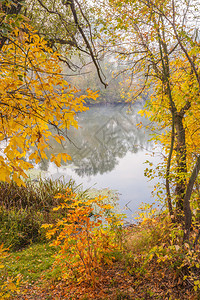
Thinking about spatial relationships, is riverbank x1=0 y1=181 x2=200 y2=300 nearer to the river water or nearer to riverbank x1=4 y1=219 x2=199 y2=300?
riverbank x1=4 y1=219 x2=199 y2=300

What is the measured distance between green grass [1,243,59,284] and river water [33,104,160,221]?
6.96ft

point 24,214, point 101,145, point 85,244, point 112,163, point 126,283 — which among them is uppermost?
point 101,145

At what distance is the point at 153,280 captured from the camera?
2381mm

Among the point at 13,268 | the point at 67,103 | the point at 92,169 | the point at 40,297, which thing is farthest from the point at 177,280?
the point at 92,169

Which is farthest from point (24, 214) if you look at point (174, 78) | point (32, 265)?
point (174, 78)

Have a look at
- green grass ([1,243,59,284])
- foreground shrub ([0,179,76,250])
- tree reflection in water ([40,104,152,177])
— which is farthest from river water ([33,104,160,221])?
green grass ([1,243,59,284])

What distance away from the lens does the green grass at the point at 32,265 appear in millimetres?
3135

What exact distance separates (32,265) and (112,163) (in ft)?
23.7

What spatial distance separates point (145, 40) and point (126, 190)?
17.4 feet

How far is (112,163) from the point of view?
1042 cm

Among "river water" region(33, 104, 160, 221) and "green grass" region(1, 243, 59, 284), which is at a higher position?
"river water" region(33, 104, 160, 221)

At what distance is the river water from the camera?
291 inches

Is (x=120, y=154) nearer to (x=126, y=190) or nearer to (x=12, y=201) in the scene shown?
(x=126, y=190)

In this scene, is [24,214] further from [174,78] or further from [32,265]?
[174,78]
